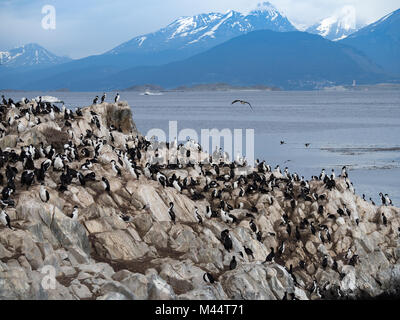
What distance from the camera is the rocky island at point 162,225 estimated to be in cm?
2085

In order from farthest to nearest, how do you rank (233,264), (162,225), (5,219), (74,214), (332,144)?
1. (332,144)
2. (162,225)
3. (74,214)
4. (233,264)
5. (5,219)

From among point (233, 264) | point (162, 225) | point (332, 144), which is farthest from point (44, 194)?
point (332, 144)

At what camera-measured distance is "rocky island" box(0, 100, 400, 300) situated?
20.8 meters

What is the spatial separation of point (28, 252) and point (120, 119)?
23.5 meters

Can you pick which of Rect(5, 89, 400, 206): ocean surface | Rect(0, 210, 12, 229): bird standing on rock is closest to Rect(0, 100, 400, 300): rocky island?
Rect(0, 210, 12, 229): bird standing on rock

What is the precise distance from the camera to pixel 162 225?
87.5 ft

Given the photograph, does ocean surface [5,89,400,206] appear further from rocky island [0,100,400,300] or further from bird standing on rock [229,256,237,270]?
bird standing on rock [229,256,237,270]

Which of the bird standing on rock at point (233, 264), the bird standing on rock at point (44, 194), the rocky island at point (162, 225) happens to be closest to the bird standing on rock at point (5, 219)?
the rocky island at point (162, 225)

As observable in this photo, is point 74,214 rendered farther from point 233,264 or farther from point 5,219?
point 233,264

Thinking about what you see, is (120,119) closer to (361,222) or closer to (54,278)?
(361,222)

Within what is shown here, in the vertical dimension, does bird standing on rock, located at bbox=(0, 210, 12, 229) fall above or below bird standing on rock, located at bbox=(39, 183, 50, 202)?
below

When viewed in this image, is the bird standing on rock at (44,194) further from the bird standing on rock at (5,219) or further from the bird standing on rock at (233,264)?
the bird standing on rock at (233,264)
